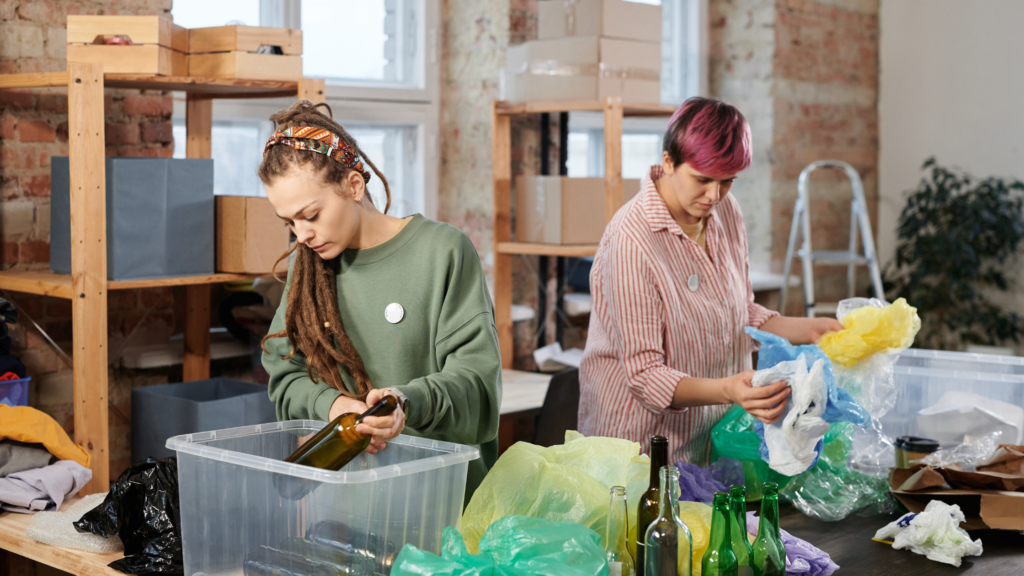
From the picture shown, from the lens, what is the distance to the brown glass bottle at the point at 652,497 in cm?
130

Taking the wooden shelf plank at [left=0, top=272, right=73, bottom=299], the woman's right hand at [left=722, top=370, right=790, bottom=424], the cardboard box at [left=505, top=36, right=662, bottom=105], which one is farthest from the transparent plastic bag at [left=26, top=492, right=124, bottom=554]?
the cardboard box at [left=505, top=36, right=662, bottom=105]

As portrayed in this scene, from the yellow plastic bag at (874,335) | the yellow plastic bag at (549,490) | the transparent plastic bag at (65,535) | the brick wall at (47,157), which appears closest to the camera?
the yellow plastic bag at (549,490)

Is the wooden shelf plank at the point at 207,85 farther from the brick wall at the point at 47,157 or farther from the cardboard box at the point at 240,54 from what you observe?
the brick wall at the point at 47,157

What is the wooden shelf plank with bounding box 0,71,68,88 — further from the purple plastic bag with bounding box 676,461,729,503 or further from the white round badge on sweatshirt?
the purple plastic bag with bounding box 676,461,729,503

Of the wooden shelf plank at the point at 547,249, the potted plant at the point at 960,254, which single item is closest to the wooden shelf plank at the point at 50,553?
the wooden shelf plank at the point at 547,249

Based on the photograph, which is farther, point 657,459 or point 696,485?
point 696,485

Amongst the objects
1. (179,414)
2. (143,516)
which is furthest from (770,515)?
(179,414)

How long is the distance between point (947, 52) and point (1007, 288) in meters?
1.21

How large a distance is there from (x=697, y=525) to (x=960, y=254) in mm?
3678

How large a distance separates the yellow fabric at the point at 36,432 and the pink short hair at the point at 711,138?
1.43 meters

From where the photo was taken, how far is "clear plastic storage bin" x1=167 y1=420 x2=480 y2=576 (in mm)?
1183

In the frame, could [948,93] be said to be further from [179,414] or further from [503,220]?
[179,414]

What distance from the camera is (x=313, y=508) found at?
1.19 metres

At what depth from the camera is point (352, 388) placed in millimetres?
1576
